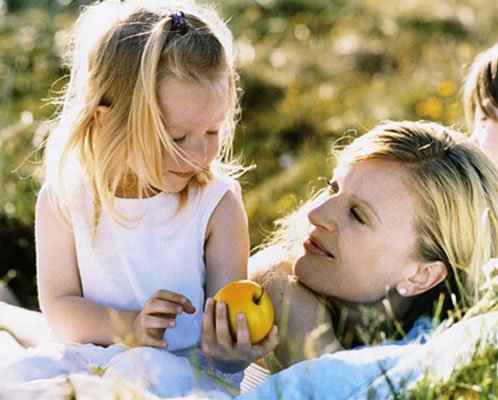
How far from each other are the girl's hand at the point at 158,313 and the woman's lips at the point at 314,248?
500 millimetres

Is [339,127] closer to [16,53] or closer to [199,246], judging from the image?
[16,53]

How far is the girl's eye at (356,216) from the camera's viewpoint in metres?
3.55

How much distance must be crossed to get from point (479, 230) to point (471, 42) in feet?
20.7

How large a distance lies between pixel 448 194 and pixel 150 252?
3.76ft

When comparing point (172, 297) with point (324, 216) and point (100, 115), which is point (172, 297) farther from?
point (100, 115)

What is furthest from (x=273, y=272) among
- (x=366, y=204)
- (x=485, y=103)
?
(x=485, y=103)

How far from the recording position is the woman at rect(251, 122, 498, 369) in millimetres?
3537

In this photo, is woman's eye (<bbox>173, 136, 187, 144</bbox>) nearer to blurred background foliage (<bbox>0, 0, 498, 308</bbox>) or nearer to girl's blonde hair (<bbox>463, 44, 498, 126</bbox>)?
girl's blonde hair (<bbox>463, 44, 498, 126</bbox>)

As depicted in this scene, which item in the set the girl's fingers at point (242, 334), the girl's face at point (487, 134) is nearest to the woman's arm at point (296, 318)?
the girl's fingers at point (242, 334)

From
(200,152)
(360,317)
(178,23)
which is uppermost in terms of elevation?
(178,23)

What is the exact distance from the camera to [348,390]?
291 cm

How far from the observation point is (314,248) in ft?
11.8

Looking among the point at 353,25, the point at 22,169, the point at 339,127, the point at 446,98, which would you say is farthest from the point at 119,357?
the point at 353,25

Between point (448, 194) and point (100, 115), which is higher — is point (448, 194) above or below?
below
